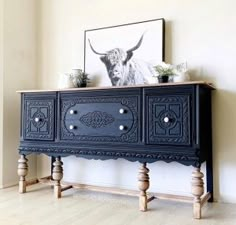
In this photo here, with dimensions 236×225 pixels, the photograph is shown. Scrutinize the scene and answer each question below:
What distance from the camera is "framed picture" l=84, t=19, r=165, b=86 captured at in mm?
2811

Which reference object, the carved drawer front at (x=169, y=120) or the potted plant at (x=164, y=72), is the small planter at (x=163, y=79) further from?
the carved drawer front at (x=169, y=120)

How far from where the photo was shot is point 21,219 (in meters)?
2.11

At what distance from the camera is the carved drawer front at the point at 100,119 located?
8.02ft

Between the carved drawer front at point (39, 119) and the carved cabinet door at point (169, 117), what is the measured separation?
95cm

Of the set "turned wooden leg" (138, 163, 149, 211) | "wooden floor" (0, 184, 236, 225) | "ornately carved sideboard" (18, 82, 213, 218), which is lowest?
"wooden floor" (0, 184, 236, 225)

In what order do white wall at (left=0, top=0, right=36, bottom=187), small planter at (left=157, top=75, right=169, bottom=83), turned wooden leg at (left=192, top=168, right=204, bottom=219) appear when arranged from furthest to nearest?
1. white wall at (left=0, top=0, right=36, bottom=187)
2. small planter at (left=157, top=75, right=169, bottom=83)
3. turned wooden leg at (left=192, top=168, right=204, bottom=219)

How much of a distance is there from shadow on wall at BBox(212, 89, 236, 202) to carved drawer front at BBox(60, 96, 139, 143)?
736mm

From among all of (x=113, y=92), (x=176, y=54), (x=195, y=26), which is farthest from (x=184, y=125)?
(x=195, y=26)

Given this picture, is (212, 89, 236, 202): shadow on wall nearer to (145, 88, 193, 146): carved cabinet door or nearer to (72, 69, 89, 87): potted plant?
(145, 88, 193, 146): carved cabinet door

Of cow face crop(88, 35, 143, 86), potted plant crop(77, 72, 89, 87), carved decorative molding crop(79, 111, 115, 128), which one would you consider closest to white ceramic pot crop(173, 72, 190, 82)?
cow face crop(88, 35, 143, 86)

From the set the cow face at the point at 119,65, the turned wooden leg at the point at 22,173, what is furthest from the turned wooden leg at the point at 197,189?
the turned wooden leg at the point at 22,173

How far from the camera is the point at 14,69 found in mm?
3250

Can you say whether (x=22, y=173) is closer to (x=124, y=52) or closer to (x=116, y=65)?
(x=116, y=65)

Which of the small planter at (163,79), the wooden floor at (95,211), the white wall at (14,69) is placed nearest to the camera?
the wooden floor at (95,211)
